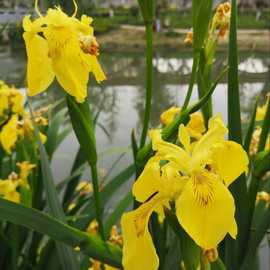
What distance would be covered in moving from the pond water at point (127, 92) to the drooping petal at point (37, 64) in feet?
2.08

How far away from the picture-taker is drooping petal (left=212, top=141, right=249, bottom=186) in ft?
1.36

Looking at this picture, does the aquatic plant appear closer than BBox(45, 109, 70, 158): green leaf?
Yes

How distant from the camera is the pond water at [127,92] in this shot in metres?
2.62

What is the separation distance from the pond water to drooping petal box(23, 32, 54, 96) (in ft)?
2.08

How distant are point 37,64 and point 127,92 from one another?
15.4 feet

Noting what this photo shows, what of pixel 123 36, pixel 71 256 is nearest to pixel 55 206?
pixel 71 256

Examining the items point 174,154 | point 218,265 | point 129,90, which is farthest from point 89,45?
point 129,90

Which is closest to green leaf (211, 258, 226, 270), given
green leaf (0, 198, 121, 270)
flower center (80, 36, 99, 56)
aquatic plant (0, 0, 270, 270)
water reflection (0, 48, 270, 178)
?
aquatic plant (0, 0, 270, 270)

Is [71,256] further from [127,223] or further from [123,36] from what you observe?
[123,36]

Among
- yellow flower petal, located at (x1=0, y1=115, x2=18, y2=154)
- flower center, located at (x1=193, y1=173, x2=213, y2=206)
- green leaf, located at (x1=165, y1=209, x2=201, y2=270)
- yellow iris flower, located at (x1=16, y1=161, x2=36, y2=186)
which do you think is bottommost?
yellow iris flower, located at (x1=16, y1=161, x2=36, y2=186)

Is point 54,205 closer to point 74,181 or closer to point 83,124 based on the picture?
point 83,124

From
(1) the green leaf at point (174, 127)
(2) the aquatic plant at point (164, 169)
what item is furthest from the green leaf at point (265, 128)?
(1) the green leaf at point (174, 127)

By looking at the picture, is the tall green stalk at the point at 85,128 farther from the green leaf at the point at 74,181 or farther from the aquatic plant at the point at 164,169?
the green leaf at the point at 74,181

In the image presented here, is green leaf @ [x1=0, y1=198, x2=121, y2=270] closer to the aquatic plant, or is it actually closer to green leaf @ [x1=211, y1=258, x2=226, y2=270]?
the aquatic plant
